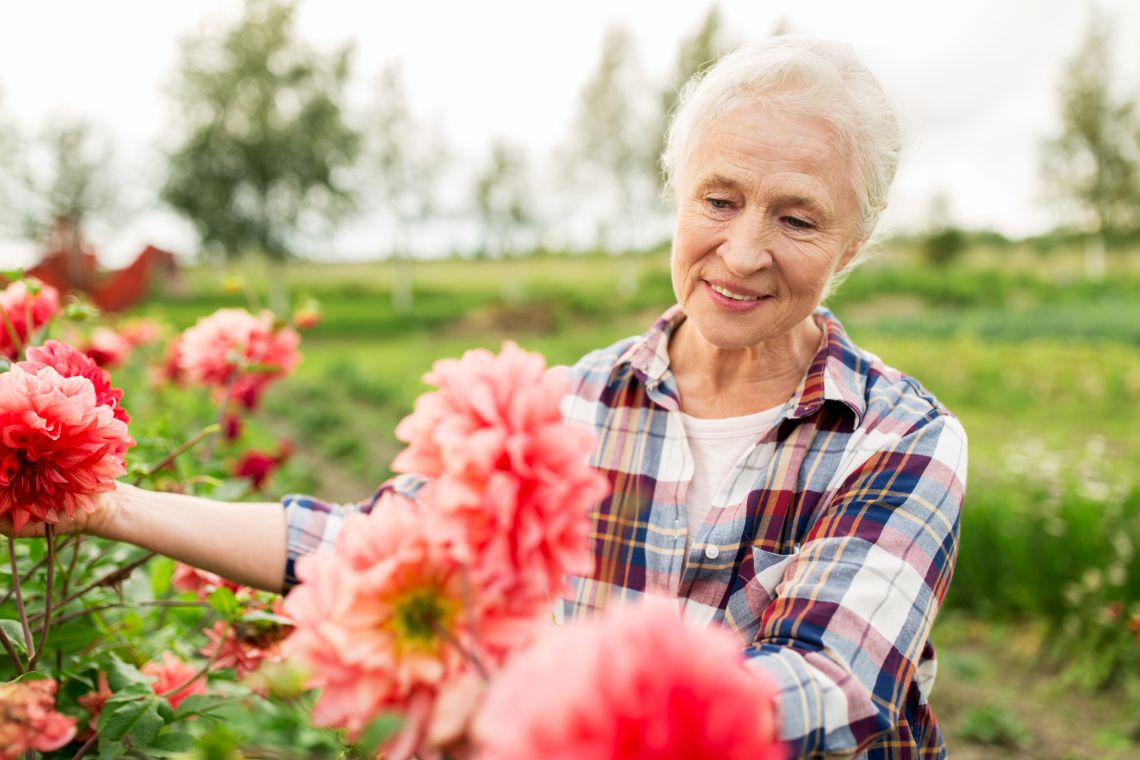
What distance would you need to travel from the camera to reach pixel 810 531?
53.4 inches

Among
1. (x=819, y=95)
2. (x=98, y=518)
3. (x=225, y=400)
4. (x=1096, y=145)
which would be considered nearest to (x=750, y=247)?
(x=819, y=95)

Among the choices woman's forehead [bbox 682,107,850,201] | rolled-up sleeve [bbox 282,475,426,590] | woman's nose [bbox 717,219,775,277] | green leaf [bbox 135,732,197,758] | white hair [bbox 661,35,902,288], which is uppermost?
white hair [bbox 661,35,902,288]

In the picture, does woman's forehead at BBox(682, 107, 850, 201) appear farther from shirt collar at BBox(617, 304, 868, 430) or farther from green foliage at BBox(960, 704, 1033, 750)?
green foliage at BBox(960, 704, 1033, 750)

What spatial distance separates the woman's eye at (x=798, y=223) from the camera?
1.51 m

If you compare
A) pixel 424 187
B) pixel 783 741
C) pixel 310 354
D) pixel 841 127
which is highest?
pixel 424 187

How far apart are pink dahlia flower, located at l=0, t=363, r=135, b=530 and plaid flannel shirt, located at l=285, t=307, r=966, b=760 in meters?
0.45

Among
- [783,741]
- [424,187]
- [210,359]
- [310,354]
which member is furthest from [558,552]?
[424,187]

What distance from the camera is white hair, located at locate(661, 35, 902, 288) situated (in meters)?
1.44

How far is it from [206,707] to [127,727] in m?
0.11

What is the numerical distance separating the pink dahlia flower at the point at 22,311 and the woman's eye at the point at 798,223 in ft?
4.35

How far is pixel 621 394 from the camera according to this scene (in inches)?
71.5

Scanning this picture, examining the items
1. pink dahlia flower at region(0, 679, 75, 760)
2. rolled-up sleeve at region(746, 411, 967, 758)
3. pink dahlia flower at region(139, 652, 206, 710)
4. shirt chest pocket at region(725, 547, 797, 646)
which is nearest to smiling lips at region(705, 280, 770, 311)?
rolled-up sleeve at region(746, 411, 967, 758)

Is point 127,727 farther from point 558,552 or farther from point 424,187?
point 424,187

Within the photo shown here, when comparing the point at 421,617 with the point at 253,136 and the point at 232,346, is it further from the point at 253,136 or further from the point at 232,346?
the point at 253,136
